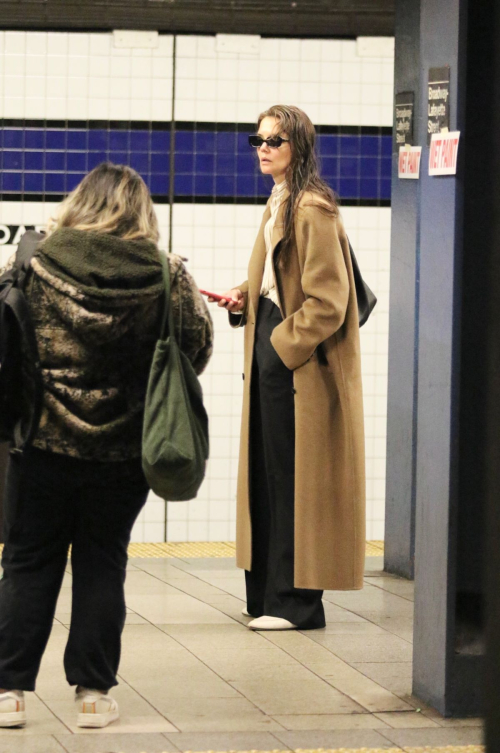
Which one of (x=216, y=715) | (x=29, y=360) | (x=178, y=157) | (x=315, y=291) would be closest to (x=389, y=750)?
(x=216, y=715)

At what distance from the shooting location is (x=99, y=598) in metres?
3.73

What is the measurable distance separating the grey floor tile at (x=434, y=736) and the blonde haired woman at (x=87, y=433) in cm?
84

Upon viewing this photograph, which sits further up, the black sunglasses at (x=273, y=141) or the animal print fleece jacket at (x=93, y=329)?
the black sunglasses at (x=273, y=141)

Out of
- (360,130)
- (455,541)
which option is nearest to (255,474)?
(455,541)

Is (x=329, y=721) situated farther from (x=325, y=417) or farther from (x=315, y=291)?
(x=315, y=291)

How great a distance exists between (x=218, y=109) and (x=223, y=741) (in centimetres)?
414

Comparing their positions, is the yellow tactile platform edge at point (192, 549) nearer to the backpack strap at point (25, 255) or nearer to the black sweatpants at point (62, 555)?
the black sweatpants at point (62, 555)

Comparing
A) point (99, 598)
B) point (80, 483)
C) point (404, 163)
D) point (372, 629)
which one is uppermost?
point (404, 163)

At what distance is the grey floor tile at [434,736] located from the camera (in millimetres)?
3688

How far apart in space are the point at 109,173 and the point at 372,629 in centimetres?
234

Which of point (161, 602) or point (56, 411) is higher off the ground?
point (56, 411)

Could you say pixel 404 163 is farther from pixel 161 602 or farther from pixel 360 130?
pixel 161 602

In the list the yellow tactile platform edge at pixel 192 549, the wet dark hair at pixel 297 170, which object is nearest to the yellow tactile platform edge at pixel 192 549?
the yellow tactile platform edge at pixel 192 549

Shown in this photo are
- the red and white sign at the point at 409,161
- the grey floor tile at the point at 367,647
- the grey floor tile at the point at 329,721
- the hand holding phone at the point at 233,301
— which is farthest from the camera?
the red and white sign at the point at 409,161
